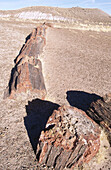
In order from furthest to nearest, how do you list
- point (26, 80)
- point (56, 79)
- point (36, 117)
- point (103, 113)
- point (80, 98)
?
point (56, 79), point (80, 98), point (26, 80), point (36, 117), point (103, 113)

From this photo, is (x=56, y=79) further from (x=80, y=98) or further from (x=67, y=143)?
(x=67, y=143)

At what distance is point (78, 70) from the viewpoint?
10586mm

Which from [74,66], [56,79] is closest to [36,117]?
[56,79]

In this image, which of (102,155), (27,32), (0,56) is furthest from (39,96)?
(27,32)

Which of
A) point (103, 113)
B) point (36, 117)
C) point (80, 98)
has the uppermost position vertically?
point (103, 113)

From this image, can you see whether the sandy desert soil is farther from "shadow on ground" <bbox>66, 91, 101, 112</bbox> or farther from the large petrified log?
the large petrified log

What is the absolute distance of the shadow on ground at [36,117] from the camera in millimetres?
5325

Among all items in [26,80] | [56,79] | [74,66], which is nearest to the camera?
[26,80]

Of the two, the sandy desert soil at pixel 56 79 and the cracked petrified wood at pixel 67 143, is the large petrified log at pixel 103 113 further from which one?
the cracked petrified wood at pixel 67 143

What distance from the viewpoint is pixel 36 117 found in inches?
243

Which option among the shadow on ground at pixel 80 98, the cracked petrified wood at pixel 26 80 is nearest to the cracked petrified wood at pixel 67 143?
the shadow on ground at pixel 80 98

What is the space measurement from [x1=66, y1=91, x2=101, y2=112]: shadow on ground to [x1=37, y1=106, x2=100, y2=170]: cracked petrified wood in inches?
110

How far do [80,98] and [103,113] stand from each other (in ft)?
8.65

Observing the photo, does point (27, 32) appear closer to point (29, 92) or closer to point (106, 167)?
point (29, 92)
